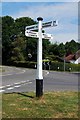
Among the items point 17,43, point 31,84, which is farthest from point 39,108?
point 17,43

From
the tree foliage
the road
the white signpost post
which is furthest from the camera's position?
the tree foliage

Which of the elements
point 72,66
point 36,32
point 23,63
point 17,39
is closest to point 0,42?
point 17,39

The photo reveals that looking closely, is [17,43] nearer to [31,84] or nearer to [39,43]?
[31,84]

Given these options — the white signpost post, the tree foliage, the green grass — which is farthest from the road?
the tree foliage

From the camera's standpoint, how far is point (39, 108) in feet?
28.4

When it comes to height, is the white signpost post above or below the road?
above

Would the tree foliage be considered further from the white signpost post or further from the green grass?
the green grass

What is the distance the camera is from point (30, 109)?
27.9 feet

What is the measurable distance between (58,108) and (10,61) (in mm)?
79765

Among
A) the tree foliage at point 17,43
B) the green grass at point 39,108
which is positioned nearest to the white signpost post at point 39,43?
the green grass at point 39,108

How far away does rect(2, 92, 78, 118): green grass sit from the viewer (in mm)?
7836

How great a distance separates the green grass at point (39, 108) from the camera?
7836 millimetres

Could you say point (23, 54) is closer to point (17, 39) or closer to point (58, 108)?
point (17, 39)

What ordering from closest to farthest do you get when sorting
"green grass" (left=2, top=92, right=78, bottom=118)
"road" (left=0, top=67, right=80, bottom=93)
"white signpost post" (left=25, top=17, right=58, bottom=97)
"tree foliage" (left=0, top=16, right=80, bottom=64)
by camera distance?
"green grass" (left=2, top=92, right=78, bottom=118) < "white signpost post" (left=25, top=17, right=58, bottom=97) < "road" (left=0, top=67, right=80, bottom=93) < "tree foliage" (left=0, top=16, right=80, bottom=64)
